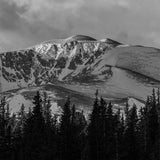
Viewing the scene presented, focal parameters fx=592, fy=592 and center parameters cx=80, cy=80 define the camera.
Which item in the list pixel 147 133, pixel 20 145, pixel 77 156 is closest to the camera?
pixel 77 156

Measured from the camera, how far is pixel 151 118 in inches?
4707

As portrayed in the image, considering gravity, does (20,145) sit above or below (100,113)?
below

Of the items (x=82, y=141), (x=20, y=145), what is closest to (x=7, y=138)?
(x=20, y=145)

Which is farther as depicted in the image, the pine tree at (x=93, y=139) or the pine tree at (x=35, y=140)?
the pine tree at (x=93, y=139)

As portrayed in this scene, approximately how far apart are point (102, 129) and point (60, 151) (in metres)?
8.79

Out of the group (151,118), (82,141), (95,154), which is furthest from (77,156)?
(151,118)

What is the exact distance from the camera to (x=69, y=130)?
10044 centimetres

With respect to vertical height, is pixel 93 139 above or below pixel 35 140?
above

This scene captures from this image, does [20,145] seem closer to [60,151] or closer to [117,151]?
[60,151]

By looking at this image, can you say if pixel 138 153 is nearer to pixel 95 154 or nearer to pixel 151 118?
pixel 95 154

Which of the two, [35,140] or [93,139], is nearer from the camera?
[35,140]

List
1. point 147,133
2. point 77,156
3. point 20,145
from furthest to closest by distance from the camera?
point 147,133 < point 20,145 < point 77,156

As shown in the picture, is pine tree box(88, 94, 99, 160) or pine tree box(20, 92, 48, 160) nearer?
pine tree box(20, 92, 48, 160)

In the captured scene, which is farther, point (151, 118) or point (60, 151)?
point (151, 118)
